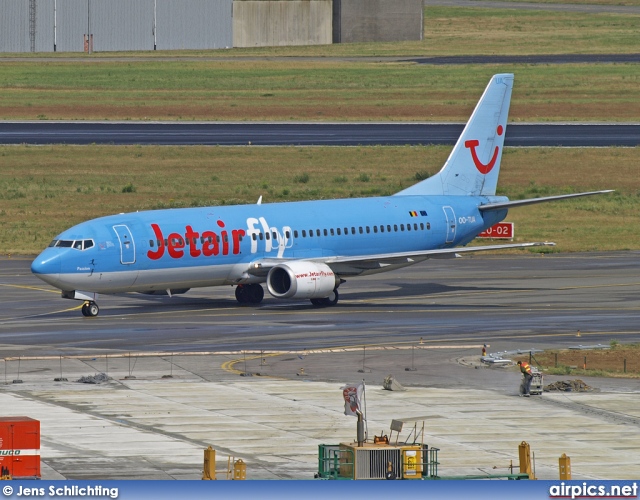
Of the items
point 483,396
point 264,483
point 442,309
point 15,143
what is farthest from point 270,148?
point 264,483

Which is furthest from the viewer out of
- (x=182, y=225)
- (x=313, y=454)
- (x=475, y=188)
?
(x=475, y=188)

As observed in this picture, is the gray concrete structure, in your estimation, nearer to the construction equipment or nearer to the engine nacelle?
the engine nacelle

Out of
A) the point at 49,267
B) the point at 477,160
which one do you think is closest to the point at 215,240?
the point at 49,267

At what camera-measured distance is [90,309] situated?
192 feet

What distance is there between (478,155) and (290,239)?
1373cm

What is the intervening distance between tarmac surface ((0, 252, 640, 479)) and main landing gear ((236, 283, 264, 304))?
1.65 ft

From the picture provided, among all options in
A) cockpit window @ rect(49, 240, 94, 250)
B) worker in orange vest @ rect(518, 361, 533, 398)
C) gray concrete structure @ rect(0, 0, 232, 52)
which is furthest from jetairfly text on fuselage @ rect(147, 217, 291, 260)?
gray concrete structure @ rect(0, 0, 232, 52)

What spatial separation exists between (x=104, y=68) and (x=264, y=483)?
527 feet

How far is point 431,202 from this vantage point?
68.6 m

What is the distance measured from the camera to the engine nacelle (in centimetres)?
5981

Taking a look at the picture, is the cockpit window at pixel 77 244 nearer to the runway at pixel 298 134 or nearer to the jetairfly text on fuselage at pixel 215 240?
the jetairfly text on fuselage at pixel 215 240

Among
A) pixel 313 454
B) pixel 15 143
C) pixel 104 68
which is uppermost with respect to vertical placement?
pixel 104 68

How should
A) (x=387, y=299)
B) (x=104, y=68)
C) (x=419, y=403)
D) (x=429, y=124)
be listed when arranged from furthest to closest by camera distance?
(x=104, y=68) < (x=429, y=124) < (x=387, y=299) < (x=419, y=403)

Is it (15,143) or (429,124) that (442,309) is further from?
(429,124)
